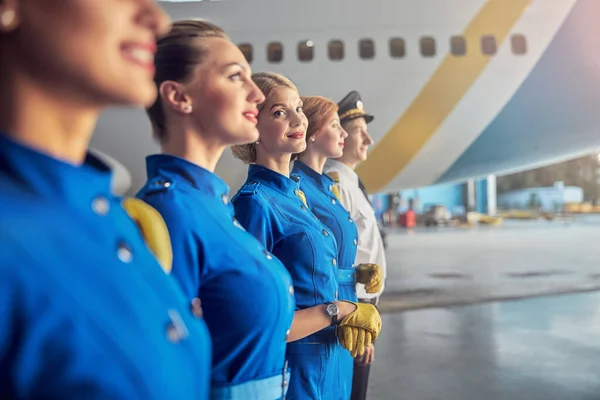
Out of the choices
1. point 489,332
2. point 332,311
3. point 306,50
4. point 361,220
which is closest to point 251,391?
point 332,311

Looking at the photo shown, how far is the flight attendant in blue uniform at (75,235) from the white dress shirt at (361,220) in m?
1.58

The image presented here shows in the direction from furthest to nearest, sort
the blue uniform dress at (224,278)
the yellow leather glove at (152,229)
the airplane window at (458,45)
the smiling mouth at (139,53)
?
the airplane window at (458,45)
the blue uniform dress at (224,278)
the yellow leather glove at (152,229)
the smiling mouth at (139,53)

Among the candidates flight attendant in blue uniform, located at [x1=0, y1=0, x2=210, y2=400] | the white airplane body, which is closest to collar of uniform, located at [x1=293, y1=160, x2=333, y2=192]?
flight attendant in blue uniform, located at [x1=0, y1=0, x2=210, y2=400]

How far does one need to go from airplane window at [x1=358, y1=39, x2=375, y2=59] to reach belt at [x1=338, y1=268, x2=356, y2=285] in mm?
3699

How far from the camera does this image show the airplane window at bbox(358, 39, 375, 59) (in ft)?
16.5

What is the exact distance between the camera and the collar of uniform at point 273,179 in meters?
1.34

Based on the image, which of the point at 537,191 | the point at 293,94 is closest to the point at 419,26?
the point at 293,94

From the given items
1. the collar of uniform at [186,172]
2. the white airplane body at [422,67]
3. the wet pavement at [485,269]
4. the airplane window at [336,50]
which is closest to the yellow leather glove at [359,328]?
the collar of uniform at [186,172]

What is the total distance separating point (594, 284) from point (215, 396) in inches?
231

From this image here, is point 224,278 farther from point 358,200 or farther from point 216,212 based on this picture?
point 358,200

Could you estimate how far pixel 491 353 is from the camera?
324 centimetres

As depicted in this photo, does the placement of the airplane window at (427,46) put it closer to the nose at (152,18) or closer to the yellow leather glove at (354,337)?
the yellow leather glove at (354,337)

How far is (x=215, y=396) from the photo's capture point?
91 centimetres

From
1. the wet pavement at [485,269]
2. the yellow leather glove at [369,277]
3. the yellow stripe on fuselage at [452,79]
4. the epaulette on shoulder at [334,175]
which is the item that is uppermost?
the yellow stripe on fuselage at [452,79]
